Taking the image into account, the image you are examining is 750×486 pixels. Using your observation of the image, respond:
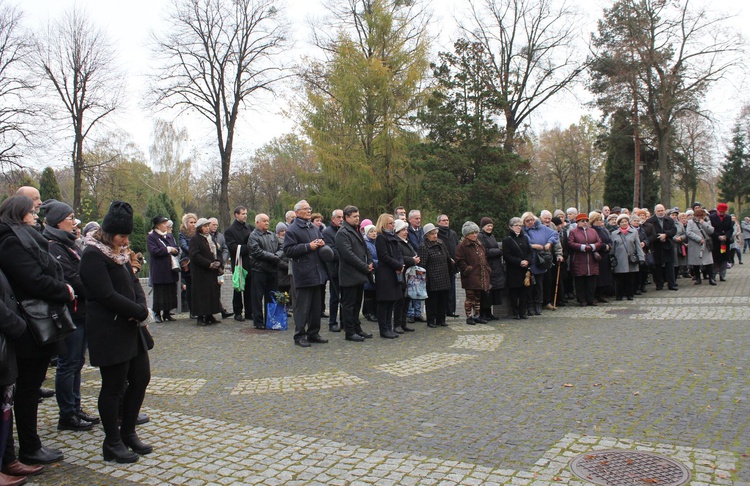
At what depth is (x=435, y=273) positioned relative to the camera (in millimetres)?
9953

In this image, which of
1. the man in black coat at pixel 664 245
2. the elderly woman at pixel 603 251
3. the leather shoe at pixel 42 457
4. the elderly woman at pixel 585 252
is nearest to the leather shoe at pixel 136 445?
the leather shoe at pixel 42 457

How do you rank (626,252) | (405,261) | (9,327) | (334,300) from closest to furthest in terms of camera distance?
(9,327)
(405,261)
(334,300)
(626,252)

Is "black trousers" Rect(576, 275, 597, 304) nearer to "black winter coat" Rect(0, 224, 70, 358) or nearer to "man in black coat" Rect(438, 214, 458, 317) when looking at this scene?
"man in black coat" Rect(438, 214, 458, 317)

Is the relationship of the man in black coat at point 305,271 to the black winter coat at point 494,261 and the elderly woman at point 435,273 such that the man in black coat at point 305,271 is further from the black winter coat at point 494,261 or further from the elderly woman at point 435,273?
the black winter coat at point 494,261

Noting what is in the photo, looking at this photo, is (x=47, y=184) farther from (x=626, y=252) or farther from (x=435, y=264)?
(x=626, y=252)

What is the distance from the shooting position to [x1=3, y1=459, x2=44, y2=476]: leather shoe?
13.4ft

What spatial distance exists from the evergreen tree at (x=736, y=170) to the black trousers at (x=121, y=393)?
5833 cm

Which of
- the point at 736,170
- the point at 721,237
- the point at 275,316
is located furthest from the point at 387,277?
the point at 736,170

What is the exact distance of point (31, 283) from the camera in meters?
4.26

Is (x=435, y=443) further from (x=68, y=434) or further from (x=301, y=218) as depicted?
(x=301, y=218)

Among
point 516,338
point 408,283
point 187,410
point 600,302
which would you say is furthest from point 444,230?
point 187,410

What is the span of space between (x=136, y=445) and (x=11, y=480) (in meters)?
0.82

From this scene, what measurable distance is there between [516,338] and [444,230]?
2874 mm

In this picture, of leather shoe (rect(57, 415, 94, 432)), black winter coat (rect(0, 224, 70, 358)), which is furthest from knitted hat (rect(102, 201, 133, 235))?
leather shoe (rect(57, 415, 94, 432))
